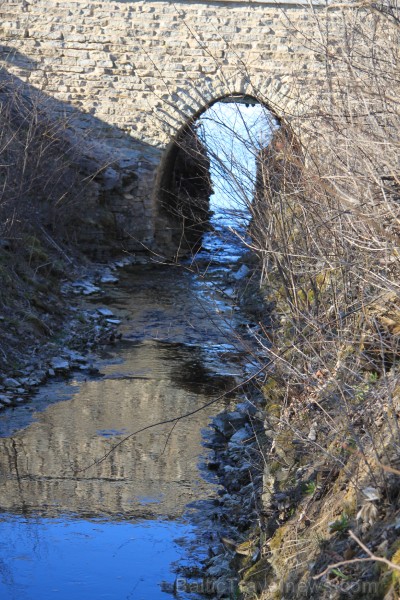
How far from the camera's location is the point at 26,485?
558 centimetres

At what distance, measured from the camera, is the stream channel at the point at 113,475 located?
15.2ft

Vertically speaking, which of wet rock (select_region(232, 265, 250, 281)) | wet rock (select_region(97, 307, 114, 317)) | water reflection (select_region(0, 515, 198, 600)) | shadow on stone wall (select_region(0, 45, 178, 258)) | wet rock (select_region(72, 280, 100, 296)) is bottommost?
water reflection (select_region(0, 515, 198, 600))

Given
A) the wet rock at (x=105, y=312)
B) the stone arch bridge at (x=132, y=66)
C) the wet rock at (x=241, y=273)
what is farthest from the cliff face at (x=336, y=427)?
the stone arch bridge at (x=132, y=66)

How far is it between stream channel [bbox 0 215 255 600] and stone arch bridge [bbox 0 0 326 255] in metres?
4.93

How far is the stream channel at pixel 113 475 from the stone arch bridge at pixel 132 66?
4926 millimetres

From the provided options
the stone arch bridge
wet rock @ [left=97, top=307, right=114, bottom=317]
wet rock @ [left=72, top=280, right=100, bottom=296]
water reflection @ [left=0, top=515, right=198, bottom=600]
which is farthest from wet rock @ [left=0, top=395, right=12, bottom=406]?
the stone arch bridge

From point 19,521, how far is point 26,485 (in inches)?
19.2

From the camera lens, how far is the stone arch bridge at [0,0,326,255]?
13.1 meters

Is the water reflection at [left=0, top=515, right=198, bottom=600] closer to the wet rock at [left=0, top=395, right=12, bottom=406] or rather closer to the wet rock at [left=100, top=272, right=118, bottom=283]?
the wet rock at [left=0, top=395, right=12, bottom=406]

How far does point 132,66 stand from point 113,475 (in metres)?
9.01

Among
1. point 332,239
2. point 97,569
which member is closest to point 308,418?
point 332,239

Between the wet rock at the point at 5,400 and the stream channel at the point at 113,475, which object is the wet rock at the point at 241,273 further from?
the wet rock at the point at 5,400

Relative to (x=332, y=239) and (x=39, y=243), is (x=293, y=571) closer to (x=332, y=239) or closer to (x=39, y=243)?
(x=332, y=239)

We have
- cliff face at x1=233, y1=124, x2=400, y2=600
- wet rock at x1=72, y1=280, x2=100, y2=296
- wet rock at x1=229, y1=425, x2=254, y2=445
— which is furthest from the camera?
wet rock at x1=72, y1=280, x2=100, y2=296
